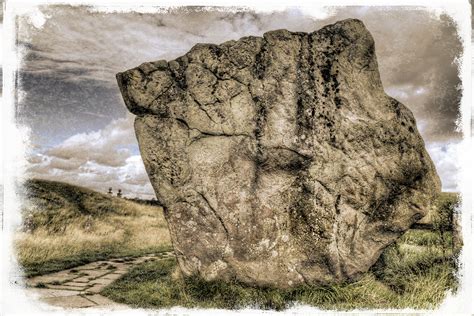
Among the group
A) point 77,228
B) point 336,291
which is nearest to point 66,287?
point 336,291

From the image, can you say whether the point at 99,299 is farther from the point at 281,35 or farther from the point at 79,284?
the point at 281,35

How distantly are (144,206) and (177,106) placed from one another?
15590 mm

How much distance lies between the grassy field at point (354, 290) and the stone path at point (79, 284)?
0.35 m

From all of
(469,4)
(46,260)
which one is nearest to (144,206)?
(46,260)

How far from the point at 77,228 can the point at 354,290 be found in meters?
9.89

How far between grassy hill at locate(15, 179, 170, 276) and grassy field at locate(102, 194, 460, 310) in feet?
10.8

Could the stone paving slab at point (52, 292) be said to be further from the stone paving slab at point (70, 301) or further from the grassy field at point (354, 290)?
the grassy field at point (354, 290)

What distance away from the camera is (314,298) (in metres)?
6.91

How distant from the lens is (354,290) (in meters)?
7.07

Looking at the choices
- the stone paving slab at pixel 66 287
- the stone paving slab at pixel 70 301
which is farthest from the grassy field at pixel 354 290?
the stone paving slab at pixel 66 287

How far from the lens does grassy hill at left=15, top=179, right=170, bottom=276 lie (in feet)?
34.6

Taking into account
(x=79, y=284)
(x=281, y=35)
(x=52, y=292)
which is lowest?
(x=79, y=284)

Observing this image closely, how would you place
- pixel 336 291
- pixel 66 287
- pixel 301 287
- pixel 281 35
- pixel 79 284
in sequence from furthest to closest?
1. pixel 79 284
2. pixel 66 287
3. pixel 281 35
4. pixel 301 287
5. pixel 336 291

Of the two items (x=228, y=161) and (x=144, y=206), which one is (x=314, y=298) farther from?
(x=144, y=206)
